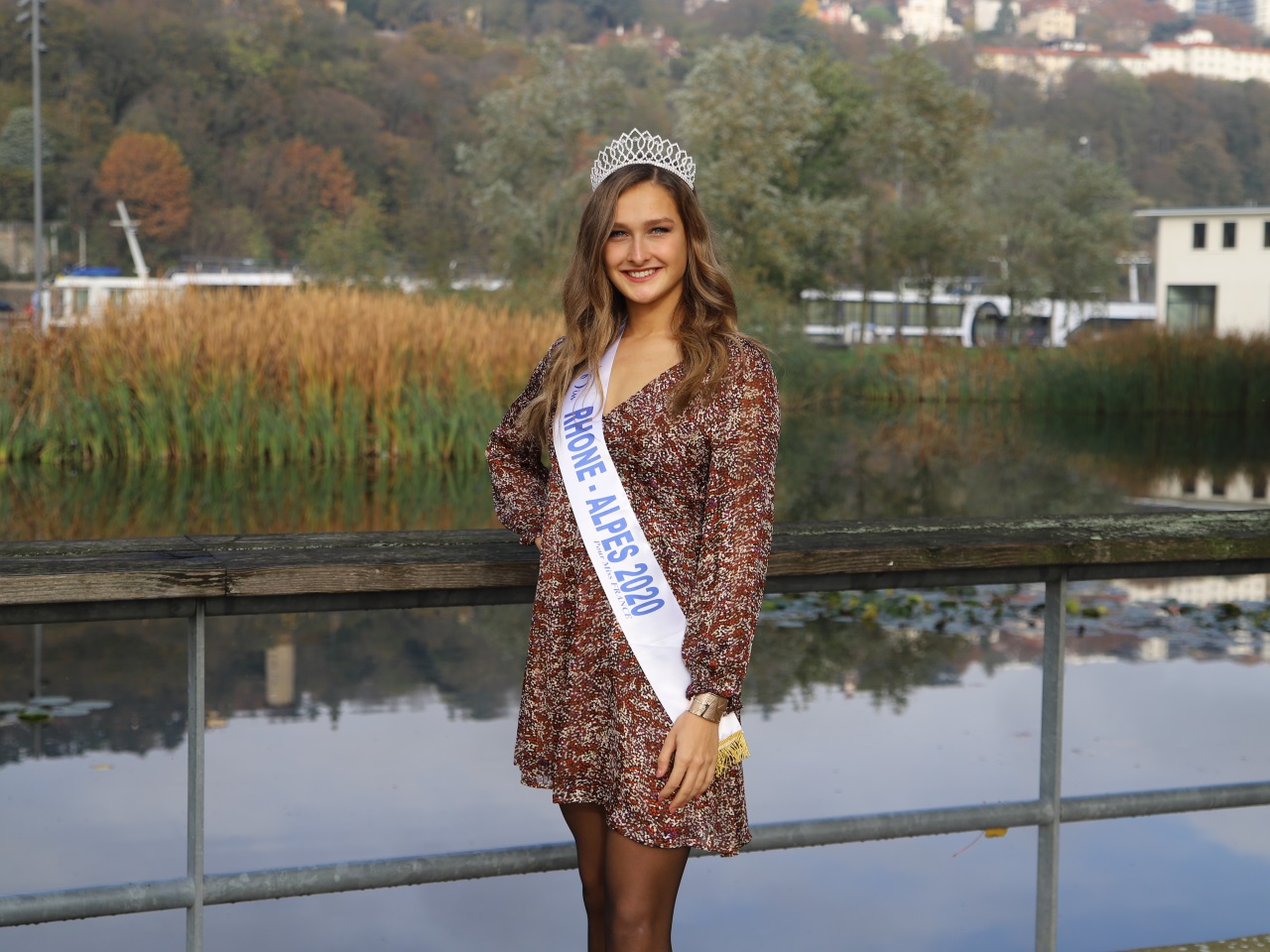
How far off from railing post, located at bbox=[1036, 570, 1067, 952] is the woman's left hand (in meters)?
0.64

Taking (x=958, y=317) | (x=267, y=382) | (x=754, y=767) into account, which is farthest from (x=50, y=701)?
(x=958, y=317)

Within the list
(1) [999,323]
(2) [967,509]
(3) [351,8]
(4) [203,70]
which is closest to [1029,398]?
(2) [967,509]

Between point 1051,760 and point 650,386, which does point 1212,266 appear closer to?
point 1051,760

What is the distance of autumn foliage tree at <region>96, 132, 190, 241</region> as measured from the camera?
84.2m

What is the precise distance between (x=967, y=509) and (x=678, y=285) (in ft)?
36.8

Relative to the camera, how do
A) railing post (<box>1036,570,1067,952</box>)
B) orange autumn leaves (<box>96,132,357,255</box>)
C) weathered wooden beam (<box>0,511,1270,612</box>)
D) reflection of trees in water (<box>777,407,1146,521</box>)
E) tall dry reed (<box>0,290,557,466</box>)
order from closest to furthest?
weathered wooden beam (<box>0,511,1270,612</box>) → railing post (<box>1036,570,1067,952</box>) → reflection of trees in water (<box>777,407,1146,521</box>) → tall dry reed (<box>0,290,557,466</box>) → orange autumn leaves (<box>96,132,357,255</box>)

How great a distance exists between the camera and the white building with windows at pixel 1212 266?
1966 inches

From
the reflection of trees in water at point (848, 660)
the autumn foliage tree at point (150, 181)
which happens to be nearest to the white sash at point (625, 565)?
Result: the reflection of trees in water at point (848, 660)

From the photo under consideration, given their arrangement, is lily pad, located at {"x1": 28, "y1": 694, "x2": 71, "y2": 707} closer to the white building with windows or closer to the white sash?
the white sash

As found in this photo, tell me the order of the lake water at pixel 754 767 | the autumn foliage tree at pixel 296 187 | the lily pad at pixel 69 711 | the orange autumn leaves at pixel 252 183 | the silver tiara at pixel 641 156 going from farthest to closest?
the autumn foliage tree at pixel 296 187
the orange autumn leaves at pixel 252 183
the lily pad at pixel 69 711
the lake water at pixel 754 767
the silver tiara at pixel 641 156

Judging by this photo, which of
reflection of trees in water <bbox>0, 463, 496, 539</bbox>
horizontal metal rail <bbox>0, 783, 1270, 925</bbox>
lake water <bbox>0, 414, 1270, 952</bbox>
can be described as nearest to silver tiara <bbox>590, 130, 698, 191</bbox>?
horizontal metal rail <bbox>0, 783, 1270, 925</bbox>

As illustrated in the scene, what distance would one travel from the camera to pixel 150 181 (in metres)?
84.9

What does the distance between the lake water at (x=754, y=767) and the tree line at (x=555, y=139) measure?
962 inches

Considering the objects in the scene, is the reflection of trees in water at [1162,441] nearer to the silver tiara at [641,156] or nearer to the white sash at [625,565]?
the silver tiara at [641,156]
